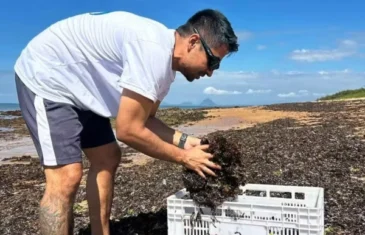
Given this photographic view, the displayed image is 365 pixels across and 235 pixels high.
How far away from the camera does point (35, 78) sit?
354 centimetres

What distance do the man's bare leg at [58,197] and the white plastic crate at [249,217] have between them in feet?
2.52

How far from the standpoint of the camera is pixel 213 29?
326cm

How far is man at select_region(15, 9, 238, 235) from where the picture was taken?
314 centimetres

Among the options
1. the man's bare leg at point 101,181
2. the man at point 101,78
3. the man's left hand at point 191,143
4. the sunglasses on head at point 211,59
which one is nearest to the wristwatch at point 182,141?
the man's left hand at point 191,143

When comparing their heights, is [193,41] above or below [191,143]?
above

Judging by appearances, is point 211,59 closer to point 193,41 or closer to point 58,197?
point 193,41

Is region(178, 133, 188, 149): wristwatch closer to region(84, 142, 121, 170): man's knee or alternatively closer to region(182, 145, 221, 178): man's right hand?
region(182, 145, 221, 178): man's right hand

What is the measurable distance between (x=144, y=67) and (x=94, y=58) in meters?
0.56

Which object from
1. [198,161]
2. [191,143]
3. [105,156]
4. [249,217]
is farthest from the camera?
[105,156]

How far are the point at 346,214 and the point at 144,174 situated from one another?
15.5ft

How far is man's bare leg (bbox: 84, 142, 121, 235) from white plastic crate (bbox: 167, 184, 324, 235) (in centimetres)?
78

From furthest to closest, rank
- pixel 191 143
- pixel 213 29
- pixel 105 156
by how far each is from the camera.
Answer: pixel 105 156
pixel 191 143
pixel 213 29

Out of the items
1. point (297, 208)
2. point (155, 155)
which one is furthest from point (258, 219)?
point (155, 155)

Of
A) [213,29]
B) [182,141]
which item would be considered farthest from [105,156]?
[213,29]
